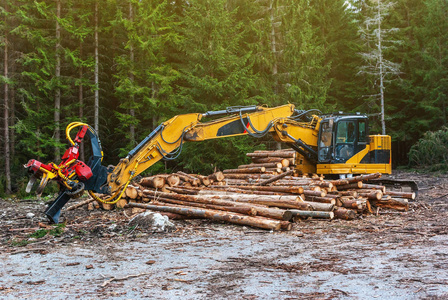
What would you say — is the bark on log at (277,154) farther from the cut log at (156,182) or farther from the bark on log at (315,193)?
the cut log at (156,182)

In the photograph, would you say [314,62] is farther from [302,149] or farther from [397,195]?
[397,195]

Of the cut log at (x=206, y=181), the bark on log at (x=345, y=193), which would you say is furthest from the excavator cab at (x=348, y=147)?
the cut log at (x=206, y=181)

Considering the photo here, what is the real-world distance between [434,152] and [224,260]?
20437 millimetres

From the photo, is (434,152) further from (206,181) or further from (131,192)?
(131,192)

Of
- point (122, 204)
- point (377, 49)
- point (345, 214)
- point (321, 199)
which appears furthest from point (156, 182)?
point (377, 49)

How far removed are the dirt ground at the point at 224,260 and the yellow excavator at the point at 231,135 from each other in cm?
96

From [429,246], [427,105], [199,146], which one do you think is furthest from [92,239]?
[427,105]

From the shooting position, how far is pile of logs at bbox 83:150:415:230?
901 centimetres

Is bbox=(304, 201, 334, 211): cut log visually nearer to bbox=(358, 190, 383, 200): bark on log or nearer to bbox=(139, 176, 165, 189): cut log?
bbox=(358, 190, 383, 200): bark on log

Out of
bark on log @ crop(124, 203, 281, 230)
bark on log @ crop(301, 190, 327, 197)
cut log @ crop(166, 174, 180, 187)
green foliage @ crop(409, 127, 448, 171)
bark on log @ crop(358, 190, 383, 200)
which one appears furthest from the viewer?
green foliage @ crop(409, 127, 448, 171)

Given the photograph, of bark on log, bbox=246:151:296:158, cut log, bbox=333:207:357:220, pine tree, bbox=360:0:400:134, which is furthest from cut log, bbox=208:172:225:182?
pine tree, bbox=360:0:400:134

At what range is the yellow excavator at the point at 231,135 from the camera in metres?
8.05

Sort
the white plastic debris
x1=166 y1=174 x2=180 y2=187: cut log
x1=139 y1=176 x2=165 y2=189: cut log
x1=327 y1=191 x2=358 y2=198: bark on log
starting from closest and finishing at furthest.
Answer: the white plastic debris
x1=327 y1=191 x2=358 y2=198: bark on log
x1=139 y1=176 x2=165 y2=189: cut log
x1=166 y1=174 x2=180 y2=187: cut log

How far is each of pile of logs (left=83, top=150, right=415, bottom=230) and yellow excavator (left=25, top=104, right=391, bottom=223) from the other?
3.42 ft
